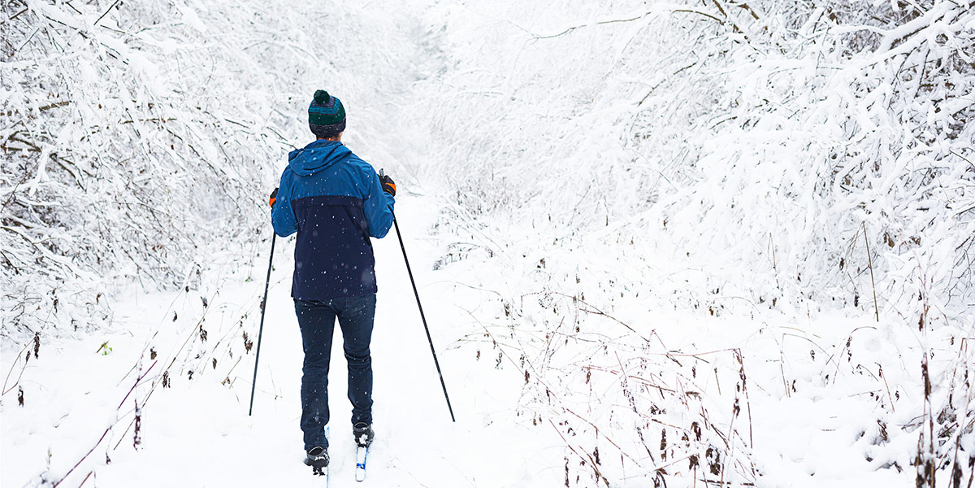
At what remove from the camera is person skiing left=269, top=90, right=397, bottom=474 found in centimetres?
282

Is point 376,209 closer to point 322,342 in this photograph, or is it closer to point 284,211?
point 284,211

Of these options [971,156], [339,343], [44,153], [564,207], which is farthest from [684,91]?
[44,153]

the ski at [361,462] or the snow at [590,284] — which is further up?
the snow at [590,284]

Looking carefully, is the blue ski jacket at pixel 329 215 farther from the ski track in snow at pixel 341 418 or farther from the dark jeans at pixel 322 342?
the ski track in snow at pixel 341 418

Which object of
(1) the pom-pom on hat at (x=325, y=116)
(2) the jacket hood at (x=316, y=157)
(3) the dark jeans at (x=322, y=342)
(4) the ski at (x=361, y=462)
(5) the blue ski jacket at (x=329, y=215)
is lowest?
(4) the ski at (x=361, y=462)

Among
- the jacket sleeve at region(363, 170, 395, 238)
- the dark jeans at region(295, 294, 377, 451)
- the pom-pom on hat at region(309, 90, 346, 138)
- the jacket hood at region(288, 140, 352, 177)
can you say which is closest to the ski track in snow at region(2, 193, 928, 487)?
the dark jeans at region(295, 294, 377, 451)

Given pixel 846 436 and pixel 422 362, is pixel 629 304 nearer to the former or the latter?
pixel 422 362

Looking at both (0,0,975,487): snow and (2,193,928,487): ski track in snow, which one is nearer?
(2,193,928,487): ski track in snow

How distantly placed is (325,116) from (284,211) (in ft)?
1.81

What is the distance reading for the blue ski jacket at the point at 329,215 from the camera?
9.23 feet

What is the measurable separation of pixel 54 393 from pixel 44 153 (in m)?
1.89

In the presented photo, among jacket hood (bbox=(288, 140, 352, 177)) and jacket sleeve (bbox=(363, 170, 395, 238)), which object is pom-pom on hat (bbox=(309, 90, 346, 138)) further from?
jacket sleeve (bbox=(363, 170, 395, 238))

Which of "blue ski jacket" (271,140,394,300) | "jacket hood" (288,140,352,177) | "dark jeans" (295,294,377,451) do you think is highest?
"jacket hood" (288,140,352,177)

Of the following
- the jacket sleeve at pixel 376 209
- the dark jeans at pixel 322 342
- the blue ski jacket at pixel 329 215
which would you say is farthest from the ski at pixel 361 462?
the jacket sleeve at pixel 376 209
